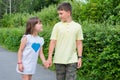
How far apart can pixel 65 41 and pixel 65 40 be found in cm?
2

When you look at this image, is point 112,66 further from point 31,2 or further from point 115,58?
point 31,2

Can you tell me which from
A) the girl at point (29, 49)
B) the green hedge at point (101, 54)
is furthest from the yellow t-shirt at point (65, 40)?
the green hedge at point (101, 54)

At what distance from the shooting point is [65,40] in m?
5.91

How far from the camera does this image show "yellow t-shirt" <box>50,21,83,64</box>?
19.3 ft

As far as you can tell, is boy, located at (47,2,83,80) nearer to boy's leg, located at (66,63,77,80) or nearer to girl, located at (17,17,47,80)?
boy's leg, located at (66,63,77,80)

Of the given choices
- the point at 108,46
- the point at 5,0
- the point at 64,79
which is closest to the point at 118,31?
the point at 108,46

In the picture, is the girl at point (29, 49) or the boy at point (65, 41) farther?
the girl at point (29, 49)

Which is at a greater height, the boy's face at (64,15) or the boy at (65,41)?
the boy's face at (64,15)

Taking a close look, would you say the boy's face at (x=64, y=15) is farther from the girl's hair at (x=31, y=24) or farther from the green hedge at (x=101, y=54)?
the green hedge at (x=101, y=54)

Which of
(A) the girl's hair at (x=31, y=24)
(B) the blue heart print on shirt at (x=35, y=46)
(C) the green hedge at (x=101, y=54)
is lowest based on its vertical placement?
(C) the green hedge at (x=101, y=54)

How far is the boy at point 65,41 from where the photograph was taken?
232 inches

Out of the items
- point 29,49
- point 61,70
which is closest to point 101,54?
point 61,70

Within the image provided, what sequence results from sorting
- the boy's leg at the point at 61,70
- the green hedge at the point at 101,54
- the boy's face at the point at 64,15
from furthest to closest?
the green hedge at the point at 101,54
the boy's leg at the point at 61,70
the boy's face at the point at 64,15

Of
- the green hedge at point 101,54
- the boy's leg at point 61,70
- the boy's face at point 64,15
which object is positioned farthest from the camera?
the green hedge at point 101,54
